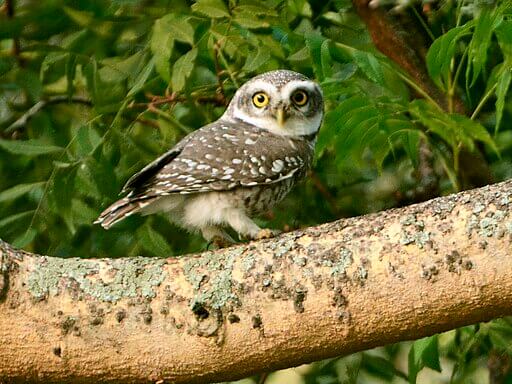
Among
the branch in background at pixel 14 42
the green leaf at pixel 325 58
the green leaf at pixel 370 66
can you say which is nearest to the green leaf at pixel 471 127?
the green leaf at pixel 370 66

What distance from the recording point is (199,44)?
321 cm

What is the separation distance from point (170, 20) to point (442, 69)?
0.83m

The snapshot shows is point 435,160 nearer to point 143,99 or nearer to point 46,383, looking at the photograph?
point 143,99

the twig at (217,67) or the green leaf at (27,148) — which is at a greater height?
the twig at (217,67)

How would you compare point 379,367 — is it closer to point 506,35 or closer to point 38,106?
point 506,35

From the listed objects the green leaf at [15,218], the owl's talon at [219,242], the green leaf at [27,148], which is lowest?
the green leaf at [15,218]

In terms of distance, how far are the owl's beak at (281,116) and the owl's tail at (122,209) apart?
0.64m

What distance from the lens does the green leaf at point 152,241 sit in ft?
11.1

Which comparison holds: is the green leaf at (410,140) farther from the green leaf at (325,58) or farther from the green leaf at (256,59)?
the green leaf at (256,59)

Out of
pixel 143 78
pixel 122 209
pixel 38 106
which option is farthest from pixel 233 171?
pixel 38 106

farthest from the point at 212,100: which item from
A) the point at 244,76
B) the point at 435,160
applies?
the point at 435,160

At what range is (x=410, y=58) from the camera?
12.1ft

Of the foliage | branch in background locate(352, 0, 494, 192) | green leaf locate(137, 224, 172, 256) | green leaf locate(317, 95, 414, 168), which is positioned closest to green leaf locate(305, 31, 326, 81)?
the foliage

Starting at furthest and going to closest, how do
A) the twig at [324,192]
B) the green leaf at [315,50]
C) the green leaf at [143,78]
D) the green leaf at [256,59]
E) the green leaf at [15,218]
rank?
the twig at [324,192], the green leaf at [15,218], the green leaf at [143,78], the green leaf at [256,59], the green leaf at [315,50]
